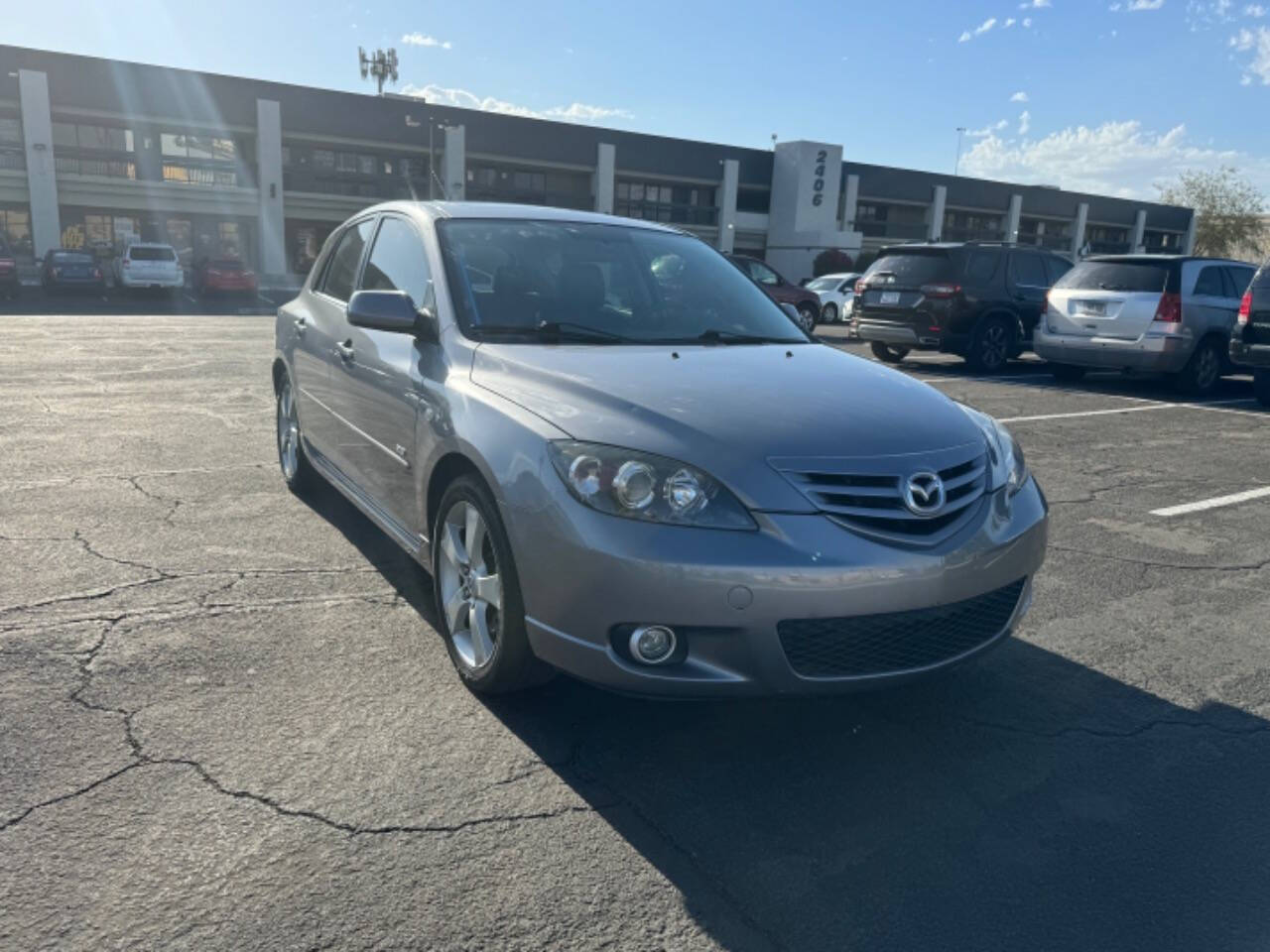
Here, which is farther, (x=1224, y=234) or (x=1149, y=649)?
(x=1224, y=234)

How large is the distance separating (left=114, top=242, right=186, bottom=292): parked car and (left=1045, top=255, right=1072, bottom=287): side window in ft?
79.0

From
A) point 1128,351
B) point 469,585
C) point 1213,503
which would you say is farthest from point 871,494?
point 1128,351

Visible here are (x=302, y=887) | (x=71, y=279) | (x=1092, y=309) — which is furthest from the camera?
(x=71, y=279)

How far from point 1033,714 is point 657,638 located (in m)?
1.56

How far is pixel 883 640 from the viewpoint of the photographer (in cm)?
283

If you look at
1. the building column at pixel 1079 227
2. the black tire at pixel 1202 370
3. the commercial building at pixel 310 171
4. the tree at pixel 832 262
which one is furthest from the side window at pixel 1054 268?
the building column at pixel 1079 227

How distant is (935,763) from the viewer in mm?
3053

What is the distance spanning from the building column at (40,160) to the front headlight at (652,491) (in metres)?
39.6

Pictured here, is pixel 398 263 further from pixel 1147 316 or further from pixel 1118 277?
pixel 1118 277

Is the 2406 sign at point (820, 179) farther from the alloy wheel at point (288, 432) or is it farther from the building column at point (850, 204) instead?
the alloy wheel at point (288, 432)

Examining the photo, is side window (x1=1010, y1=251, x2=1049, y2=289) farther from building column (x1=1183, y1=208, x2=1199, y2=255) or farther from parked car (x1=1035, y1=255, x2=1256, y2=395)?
building column (x1=1183, y1=208, x2=1199, y2=255)

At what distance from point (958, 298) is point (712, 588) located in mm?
11772

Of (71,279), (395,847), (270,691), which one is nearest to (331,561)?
(270,691)

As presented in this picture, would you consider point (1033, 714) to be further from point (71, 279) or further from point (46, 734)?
point (71, 279)
